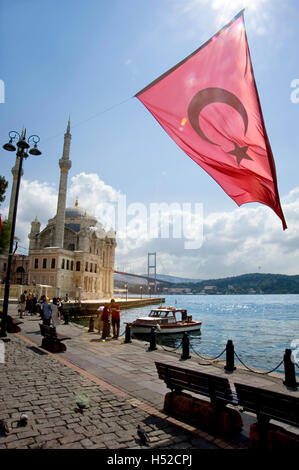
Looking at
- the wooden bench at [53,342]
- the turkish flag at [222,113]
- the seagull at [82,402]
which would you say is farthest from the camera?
the wooden bench at [53,342]

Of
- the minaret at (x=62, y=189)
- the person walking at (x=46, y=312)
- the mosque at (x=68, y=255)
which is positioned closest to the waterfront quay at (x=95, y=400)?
the person walking at (x=46, y=312)

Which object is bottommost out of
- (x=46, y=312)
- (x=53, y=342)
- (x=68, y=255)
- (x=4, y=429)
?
(x=4, y=429)

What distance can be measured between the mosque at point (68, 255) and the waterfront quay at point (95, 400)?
121 feet

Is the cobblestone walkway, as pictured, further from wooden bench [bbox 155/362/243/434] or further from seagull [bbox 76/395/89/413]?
wooden bench [bbox 155/362/243/434]

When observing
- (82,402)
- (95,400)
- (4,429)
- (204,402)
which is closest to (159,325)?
(95,400)

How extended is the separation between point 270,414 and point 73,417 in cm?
322

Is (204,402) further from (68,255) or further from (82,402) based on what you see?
(68,255)

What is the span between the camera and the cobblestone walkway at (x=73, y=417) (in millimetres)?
4245

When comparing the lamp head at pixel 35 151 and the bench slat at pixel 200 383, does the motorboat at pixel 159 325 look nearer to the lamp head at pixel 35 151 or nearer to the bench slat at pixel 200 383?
the lamp head at pixel 35 151

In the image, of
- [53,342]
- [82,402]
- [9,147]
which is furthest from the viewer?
[9,147]

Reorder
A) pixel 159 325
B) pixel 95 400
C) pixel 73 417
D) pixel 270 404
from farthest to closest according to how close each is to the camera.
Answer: pixel 159 325, pixel 95 400, pixel 73 417, pixel 270 404

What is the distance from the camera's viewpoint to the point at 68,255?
56.8m
